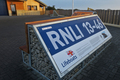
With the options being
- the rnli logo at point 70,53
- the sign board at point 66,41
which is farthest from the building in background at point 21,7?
the rnli logo at point 70,53

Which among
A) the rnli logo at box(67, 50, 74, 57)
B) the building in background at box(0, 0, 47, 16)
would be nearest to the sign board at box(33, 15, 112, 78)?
the rnli logo at box(67, 50, 74, 57)

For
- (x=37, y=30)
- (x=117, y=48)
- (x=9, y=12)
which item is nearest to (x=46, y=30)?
(x=37, y=30)

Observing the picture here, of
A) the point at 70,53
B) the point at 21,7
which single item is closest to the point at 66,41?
the point at 70,53

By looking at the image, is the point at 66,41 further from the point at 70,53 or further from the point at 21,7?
the point at 21,7

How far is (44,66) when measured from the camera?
10.8 ft

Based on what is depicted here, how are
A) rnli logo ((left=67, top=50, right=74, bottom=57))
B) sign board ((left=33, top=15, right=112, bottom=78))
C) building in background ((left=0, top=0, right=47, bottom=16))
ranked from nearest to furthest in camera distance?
sign board ((left=33, top=15, right=112, bottom=78)), rnli logo ((left=67, top=50, right=74, bottom=57)), building in background ((left=0, top=0, right=47, bottom=16))

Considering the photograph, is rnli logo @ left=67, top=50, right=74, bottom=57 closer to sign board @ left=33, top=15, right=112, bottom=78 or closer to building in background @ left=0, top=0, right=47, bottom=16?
sign board @ left=33, top=15, right=112, bottom=78

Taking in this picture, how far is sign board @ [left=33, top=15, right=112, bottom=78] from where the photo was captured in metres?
3.00

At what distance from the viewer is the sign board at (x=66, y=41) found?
→ 3.00 metres

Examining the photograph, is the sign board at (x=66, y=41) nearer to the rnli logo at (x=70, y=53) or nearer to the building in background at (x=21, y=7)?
the rnli logo at (x=70, y=53)

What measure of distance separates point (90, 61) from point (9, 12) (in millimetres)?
26992

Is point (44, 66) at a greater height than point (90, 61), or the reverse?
point (44, 66)

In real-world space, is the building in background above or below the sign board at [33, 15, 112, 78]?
above

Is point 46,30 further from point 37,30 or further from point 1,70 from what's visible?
point 1,70
